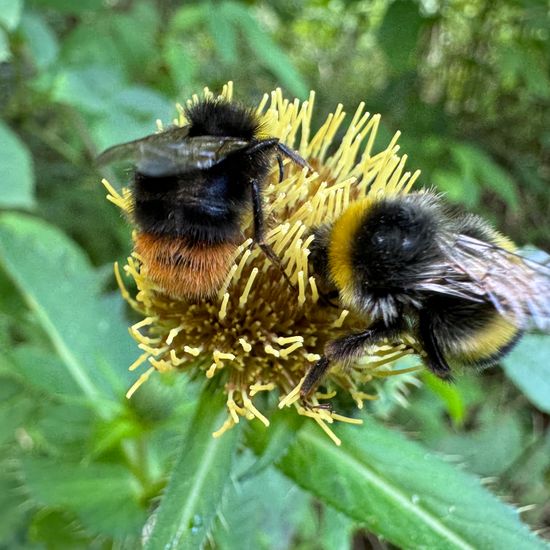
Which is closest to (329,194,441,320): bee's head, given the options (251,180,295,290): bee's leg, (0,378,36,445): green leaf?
(251,180,295,290): bee's leg

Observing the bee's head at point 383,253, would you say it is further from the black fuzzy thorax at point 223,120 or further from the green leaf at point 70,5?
the green leaf at point 70,5

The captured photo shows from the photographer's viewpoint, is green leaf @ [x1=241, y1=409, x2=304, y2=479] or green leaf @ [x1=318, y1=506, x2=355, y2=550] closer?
green leaf @ [x1=241, y1=409, x2=304, y2=479]

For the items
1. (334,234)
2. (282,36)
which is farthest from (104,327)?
(282,36)

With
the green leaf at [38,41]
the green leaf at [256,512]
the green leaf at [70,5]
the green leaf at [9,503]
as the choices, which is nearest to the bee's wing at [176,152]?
the green leaf at [256,512]

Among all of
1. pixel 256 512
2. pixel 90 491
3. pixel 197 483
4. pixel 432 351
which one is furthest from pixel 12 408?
pixel 432 351

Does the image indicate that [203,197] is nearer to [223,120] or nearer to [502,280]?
[223,120]

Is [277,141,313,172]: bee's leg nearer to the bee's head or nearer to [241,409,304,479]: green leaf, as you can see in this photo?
the bee's head
